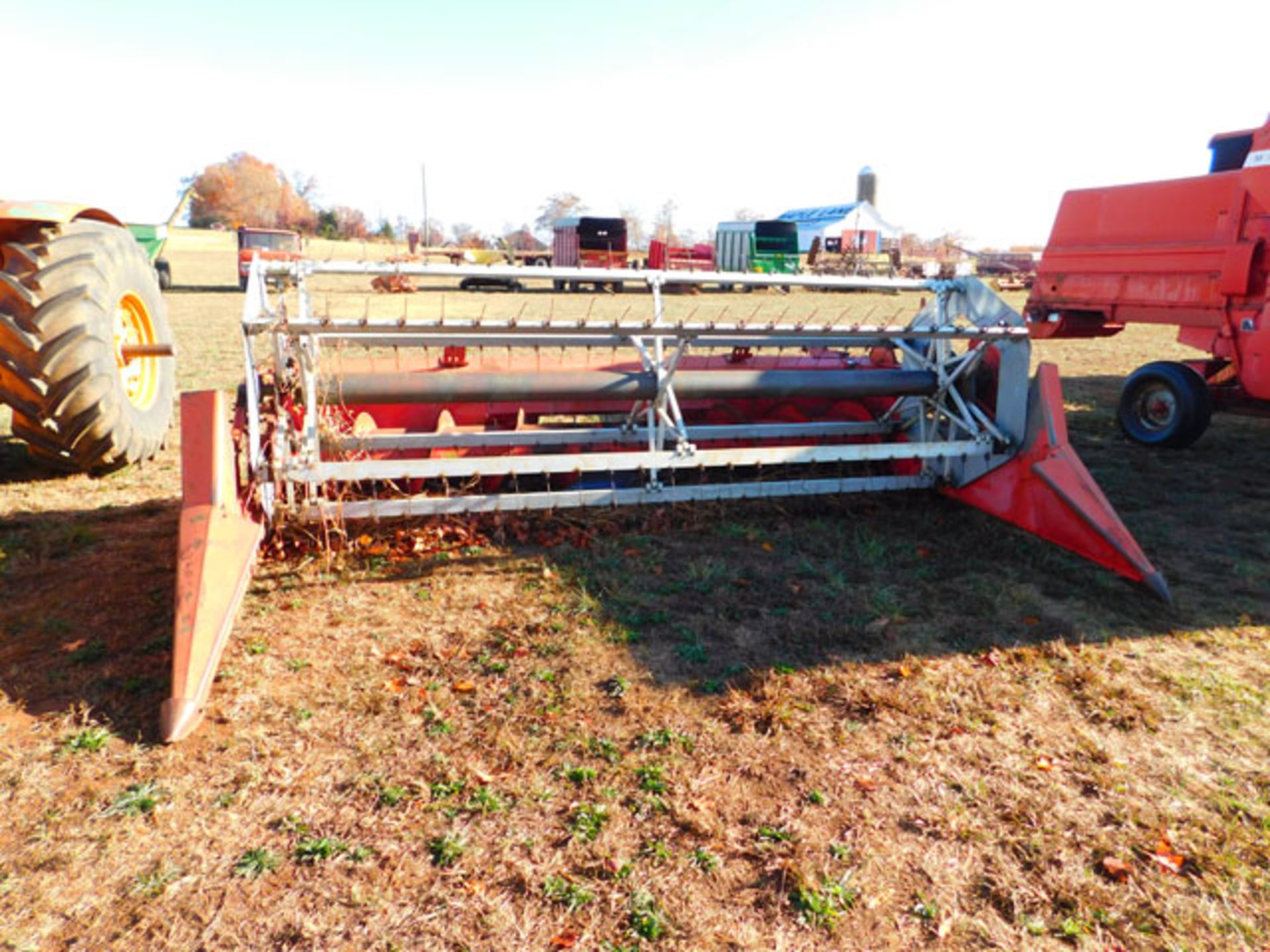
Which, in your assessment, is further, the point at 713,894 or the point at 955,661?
the point at 955,661

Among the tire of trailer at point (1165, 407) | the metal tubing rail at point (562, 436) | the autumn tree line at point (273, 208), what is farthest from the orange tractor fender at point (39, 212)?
the autumn tree line at point (273, 208)

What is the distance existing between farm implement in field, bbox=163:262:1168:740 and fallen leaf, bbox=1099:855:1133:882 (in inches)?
68.2

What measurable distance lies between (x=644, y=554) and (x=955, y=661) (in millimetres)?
1609

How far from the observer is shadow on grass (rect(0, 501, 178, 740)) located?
2758 mm

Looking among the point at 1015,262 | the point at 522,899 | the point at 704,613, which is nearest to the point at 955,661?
the point at 704,613

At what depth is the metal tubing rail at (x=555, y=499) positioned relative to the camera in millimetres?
3773

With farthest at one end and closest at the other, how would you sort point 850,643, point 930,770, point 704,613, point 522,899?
point 704,613 < point 850,643 < point 930,770 < point 522,899

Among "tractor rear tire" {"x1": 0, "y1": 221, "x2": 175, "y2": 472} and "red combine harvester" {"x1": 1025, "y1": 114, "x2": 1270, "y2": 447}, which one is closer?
"tractor rear tire" {"x1": 0, "y1": 221, "x2": 175, "y2": 472}

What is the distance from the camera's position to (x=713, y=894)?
2066 mm

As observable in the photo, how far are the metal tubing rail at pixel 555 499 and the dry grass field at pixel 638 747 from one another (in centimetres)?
29

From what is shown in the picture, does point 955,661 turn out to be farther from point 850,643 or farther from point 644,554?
point 644,554

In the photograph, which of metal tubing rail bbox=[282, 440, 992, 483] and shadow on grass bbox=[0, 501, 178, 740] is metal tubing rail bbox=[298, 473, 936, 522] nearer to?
metal tubing rail bbox=[282, 440, 992, 483]

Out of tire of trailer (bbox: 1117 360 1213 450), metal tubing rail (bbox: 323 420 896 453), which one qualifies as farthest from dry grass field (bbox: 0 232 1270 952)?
tire of trailer (bbox: 1117 360 1213 450)

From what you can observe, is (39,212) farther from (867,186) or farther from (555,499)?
(867,186)
